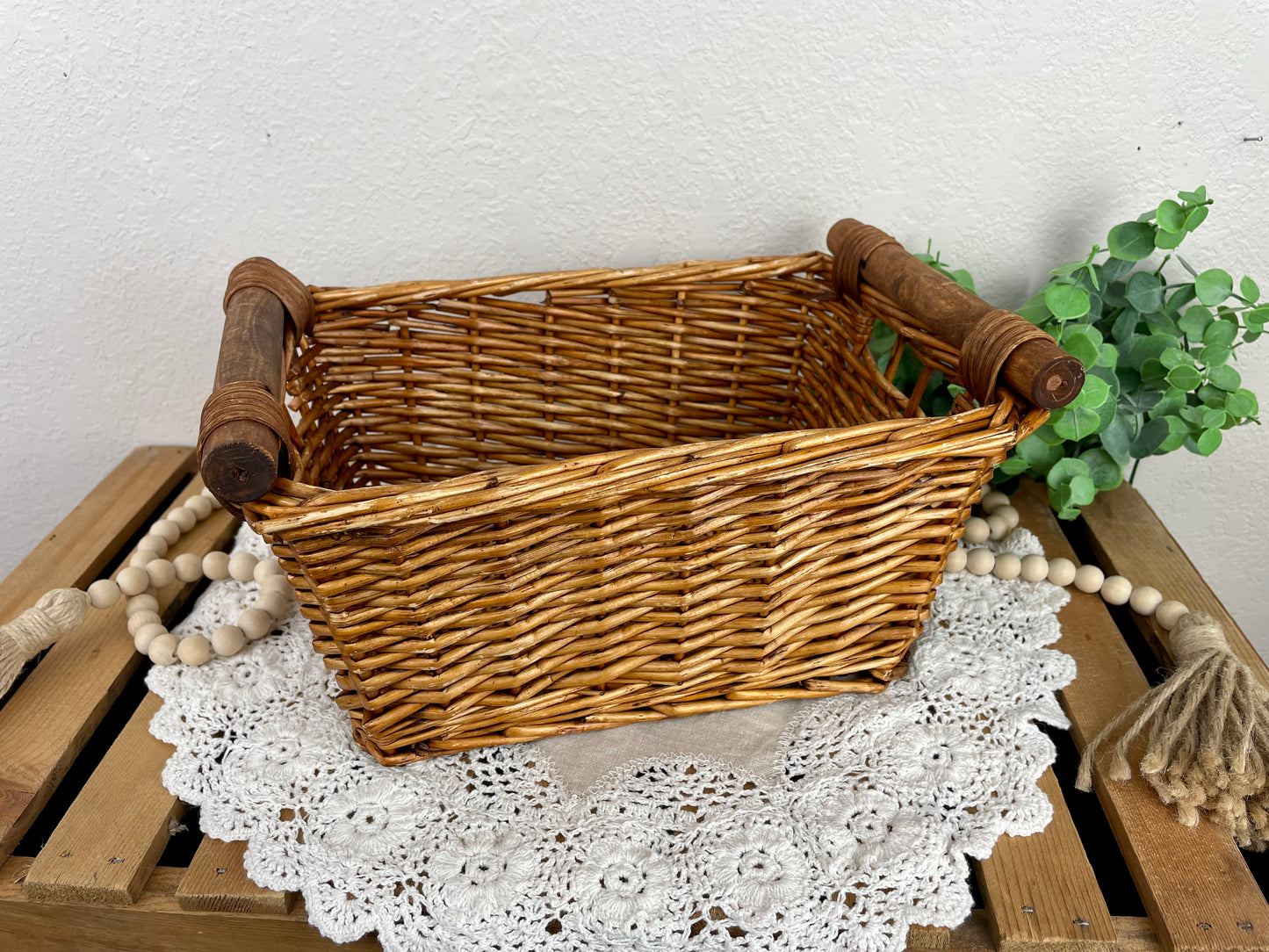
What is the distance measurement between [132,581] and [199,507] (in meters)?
0.14

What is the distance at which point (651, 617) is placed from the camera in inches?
25.0

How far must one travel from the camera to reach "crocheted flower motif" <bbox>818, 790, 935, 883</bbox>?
1.87 ft

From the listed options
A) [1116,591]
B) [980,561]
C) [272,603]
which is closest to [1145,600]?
[1116,591]

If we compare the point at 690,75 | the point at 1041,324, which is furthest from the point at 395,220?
the point at 1041,324

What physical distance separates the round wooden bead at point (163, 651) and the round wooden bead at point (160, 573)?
10 centimetres

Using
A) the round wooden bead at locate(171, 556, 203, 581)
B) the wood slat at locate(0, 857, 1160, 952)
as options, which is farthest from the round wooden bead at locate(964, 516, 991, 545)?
the round wooden bead at locate(171, 556, 203, 581)

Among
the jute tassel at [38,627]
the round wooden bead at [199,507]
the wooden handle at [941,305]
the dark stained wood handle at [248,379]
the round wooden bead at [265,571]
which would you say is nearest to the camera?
the dark stained wood handle at [248,379]

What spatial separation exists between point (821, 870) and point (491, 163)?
2.33ft

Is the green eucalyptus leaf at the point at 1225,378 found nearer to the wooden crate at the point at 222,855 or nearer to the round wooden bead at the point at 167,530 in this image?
the wooden crate at the point at 222,855

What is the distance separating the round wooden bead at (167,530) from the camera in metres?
0.88

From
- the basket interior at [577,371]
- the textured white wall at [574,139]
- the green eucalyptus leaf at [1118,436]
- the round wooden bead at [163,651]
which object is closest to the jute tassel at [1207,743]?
the green eucalyptus leaf at [1118,436]

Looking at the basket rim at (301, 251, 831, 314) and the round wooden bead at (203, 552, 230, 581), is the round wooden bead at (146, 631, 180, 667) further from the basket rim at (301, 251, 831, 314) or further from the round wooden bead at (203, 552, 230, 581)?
the basket rim at (301, 251, 831, 314)

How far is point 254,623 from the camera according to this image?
761mm

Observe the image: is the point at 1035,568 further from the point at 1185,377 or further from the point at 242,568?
the point at 242,568
